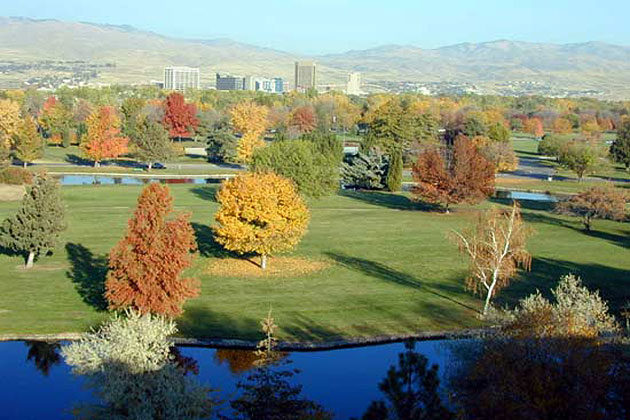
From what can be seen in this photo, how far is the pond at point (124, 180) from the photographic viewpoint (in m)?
76.1

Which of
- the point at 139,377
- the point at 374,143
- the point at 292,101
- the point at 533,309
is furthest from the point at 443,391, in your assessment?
the point at 292,101

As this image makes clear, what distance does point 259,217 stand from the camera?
3928cm

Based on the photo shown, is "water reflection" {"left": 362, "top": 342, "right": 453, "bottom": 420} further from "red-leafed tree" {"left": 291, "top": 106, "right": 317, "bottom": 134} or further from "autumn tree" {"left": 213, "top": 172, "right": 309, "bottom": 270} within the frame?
"red-leafed tree" {"left": 291, "top": 106, "right": 317, "bottom": 134}

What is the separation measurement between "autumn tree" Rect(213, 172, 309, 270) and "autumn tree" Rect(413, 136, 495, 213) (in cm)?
2057

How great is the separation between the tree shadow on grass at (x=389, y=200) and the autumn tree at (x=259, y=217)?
24.0 meters

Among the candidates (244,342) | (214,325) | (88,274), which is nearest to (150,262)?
(214,325)

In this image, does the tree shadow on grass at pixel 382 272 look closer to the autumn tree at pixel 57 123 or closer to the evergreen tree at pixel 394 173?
the evergreen tree at pixel 394 173

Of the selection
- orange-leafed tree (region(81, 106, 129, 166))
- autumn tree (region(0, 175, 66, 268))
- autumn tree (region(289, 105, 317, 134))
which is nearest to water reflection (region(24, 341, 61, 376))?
autumn tree (region(0, 175, 66, 268))

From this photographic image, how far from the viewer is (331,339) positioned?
99.2ft

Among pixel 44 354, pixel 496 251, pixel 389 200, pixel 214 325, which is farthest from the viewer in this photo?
pixel 389 200

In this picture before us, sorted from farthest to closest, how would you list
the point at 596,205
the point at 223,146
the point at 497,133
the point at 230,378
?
1. the point at 497,133
2. the point at 223,146
3. the point at 596,205
4. the point at 230,378

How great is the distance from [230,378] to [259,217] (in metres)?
13.9

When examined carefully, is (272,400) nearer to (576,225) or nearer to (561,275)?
(561,275)

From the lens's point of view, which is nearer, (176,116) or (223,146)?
(223,146)
